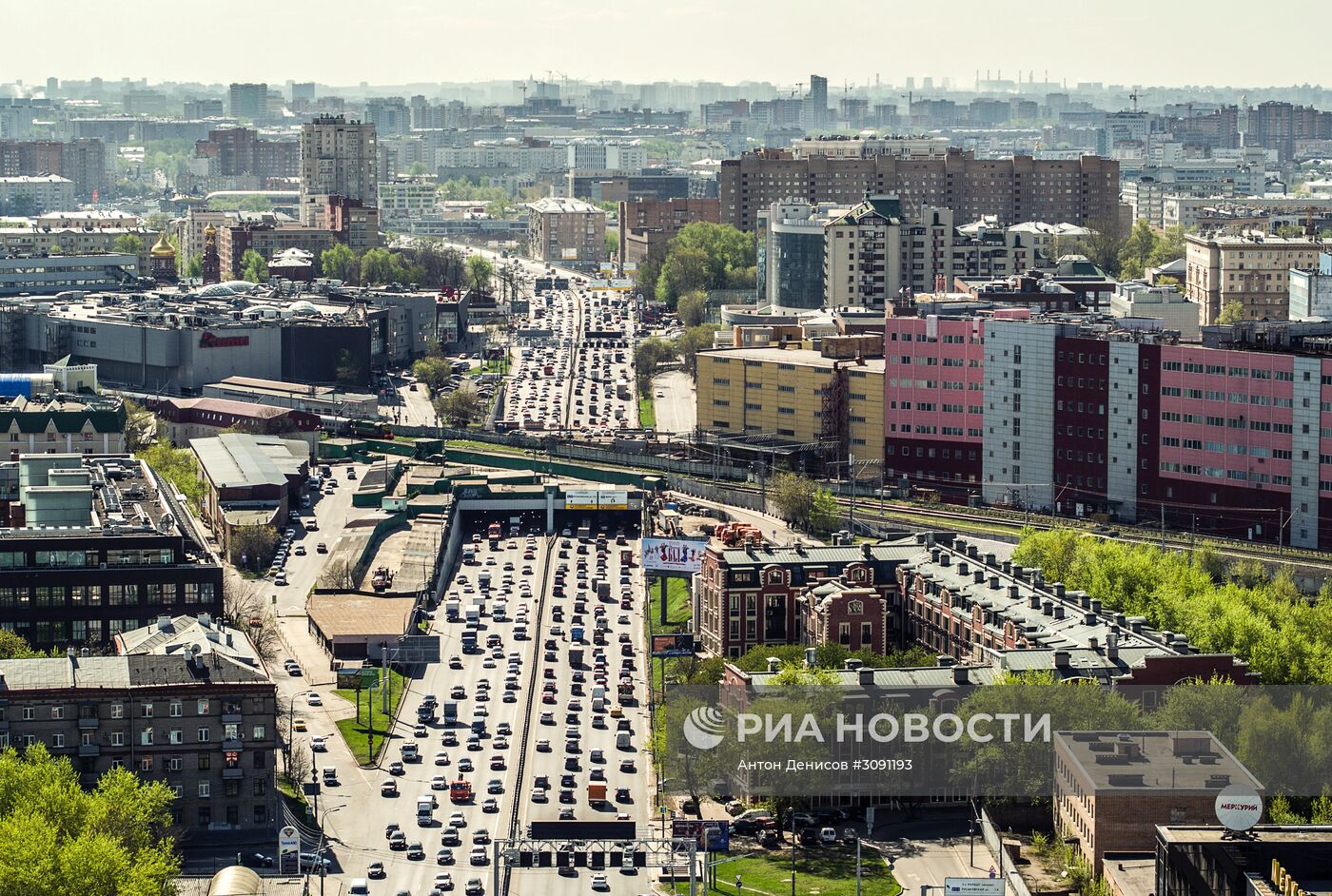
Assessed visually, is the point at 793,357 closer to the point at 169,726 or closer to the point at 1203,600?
the point at 1203,600

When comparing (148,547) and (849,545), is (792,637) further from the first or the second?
(148,547)

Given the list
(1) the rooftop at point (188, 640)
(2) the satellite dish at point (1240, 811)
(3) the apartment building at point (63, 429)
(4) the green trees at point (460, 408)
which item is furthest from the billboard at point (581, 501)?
(2) the satellite dish at point (1240, 811)

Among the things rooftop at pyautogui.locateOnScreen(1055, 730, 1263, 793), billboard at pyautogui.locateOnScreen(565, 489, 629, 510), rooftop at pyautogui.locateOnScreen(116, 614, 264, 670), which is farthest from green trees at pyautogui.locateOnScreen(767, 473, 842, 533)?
rooftop at pyautogui.locateOnScreen(1055, 730, 1263, 793)

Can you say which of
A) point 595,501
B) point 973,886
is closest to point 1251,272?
point 595,501

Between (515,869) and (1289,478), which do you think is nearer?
(515,869)

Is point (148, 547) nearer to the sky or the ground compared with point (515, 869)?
nearer to the sky

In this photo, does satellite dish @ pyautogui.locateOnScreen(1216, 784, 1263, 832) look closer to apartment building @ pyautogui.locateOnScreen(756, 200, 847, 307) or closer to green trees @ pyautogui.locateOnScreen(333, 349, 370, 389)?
green trees @ pyautogui.locateOnScreen(333, 349, 370, 389)

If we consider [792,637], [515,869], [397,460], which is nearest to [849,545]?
[792,637]
